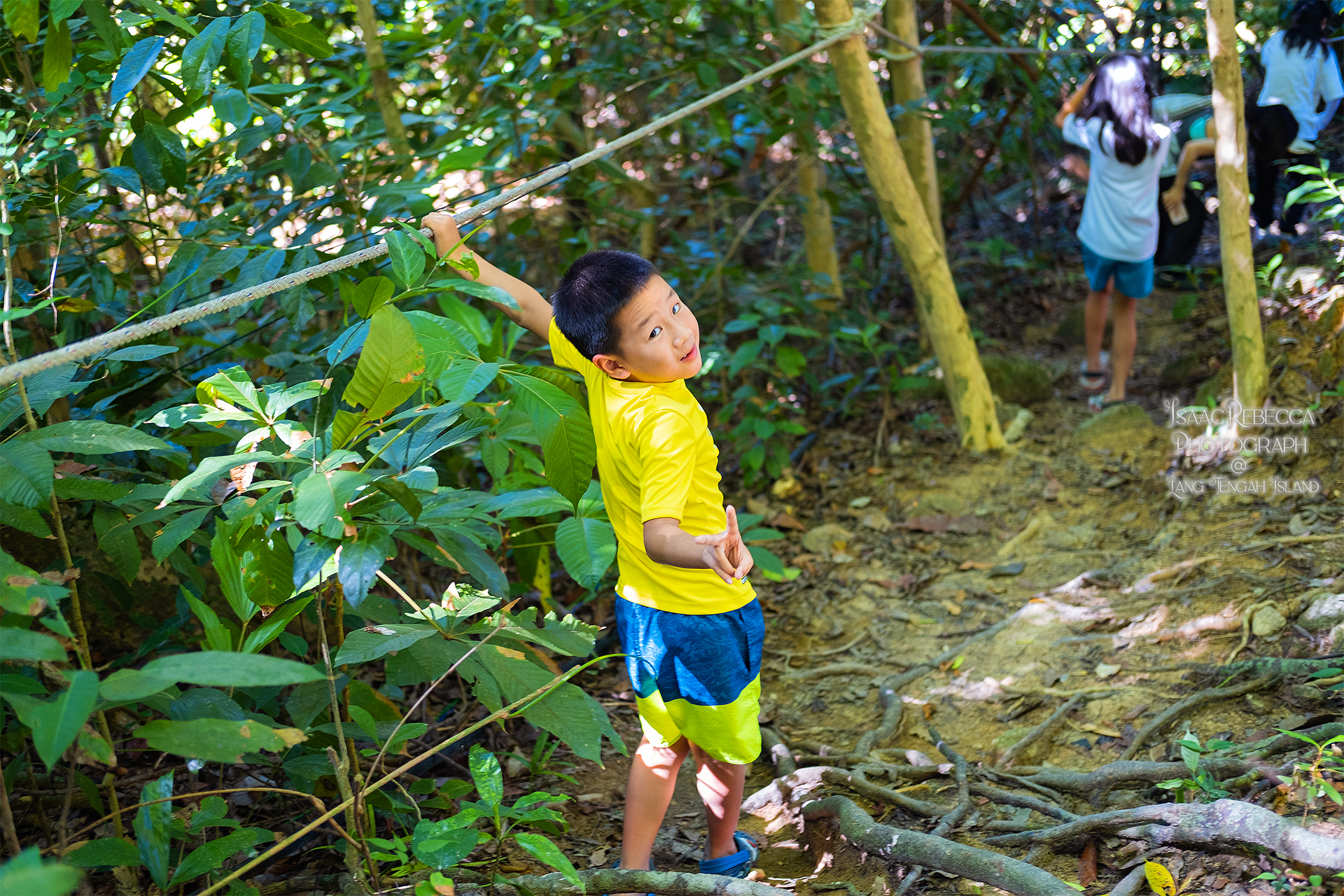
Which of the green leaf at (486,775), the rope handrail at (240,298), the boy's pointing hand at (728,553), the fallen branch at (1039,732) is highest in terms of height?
the rope handrail at (240,298)

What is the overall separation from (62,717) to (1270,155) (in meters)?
4.40

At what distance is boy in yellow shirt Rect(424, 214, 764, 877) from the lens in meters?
1.54

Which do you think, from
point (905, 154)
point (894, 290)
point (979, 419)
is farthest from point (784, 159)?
point (979, 419)

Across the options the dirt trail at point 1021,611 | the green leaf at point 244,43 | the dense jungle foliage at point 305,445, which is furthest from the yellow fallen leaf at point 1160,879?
the green leaf at point 244,43

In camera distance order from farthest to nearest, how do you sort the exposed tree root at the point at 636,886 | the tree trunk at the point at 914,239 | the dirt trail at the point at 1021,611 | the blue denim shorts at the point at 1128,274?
the blue denim shorts at the point at 1128,274
the tree trunk at the point at 914,239
the dirt trail at the point at 1021,611
the exposed tree root at the point at 636,886

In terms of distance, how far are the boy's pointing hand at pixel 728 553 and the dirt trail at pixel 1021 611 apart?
78 centimetres

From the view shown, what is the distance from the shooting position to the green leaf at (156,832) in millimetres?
1275

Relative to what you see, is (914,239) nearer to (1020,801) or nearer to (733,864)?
(1020,801)

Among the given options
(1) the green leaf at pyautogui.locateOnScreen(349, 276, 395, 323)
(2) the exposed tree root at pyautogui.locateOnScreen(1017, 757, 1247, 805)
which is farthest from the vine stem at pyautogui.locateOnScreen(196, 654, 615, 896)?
(2) the exposed tree root at pyautogui.locateOnScreen(1017, 757, 1247, 805)

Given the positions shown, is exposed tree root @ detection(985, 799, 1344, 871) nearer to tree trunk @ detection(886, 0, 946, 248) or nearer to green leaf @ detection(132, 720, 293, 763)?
green leaf @ detection(132, 720, 293, 763)

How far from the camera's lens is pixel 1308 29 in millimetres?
3479

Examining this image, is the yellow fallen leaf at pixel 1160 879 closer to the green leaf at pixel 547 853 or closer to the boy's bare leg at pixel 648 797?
the boy's bare leg at pixel 648 797

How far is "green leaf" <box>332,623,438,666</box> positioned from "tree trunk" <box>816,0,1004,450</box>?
2.70 m

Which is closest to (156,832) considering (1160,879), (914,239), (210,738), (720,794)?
(210,738)
